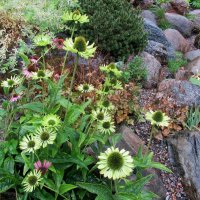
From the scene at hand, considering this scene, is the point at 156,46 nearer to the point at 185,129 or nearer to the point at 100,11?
the point at 100,11

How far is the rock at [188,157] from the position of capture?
3432 mm

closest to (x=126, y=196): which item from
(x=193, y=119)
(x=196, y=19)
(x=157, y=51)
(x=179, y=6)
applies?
(x=193, y=119)

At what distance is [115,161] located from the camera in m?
1.86

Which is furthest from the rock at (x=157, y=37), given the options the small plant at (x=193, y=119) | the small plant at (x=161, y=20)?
the small plant at (x=193, y=119)

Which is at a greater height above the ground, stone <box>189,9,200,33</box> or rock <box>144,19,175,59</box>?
rock <box>144,19,175,59</box>

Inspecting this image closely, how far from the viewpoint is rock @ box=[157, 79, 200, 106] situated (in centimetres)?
442

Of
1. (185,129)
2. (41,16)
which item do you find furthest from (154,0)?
(185,129)

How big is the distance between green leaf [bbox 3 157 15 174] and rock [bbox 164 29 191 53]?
5.22 metres

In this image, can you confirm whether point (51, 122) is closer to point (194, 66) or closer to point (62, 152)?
point (62, 152)

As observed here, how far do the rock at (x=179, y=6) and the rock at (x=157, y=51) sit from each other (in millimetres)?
4000

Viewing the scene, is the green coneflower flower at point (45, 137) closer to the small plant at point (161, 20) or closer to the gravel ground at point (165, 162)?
the gravel ground at point (165, 162)

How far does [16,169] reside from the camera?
2711 millimetres

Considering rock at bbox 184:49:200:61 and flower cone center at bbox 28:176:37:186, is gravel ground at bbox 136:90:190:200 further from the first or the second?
rock at bbox 184:49:200:61

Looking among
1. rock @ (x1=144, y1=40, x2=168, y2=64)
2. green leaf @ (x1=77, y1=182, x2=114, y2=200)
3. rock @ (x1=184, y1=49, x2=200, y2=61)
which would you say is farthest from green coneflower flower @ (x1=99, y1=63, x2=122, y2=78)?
rock @ (x1=184, y1=49, x2=200, y2=61)
